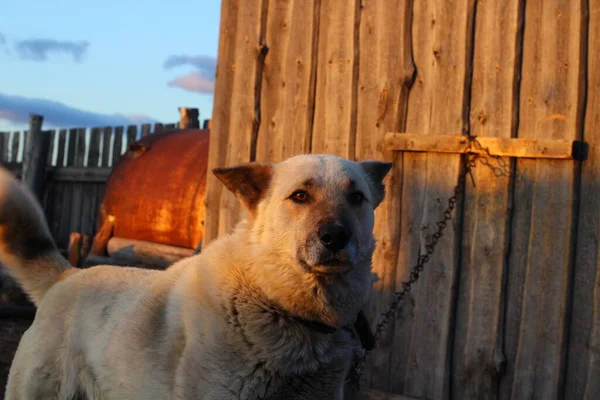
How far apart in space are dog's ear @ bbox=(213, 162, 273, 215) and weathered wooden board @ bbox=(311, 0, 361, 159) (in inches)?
97.4

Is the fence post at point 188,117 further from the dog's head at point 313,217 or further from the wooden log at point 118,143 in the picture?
the dog's head at point 313,217

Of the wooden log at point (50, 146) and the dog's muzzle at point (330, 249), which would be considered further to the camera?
the wooden log at point (50, 146)

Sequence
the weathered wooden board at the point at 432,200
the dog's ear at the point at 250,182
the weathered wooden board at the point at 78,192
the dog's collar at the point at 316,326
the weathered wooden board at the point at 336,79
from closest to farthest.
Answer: the dog's collar at the point at 316,326
the dog's ear at the point at 250,182
the weathered wooden board at the point at 432,200
the weathered wooden board at the point at 336,79
the weathered wooden board at the point at 78,192

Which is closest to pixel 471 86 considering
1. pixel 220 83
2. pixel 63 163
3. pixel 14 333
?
pixel 220 83

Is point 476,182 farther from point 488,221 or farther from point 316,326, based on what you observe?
point 316,326

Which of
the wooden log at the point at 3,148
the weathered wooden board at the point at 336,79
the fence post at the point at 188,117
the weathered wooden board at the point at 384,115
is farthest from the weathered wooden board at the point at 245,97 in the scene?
the wooden log at the point at 3,148

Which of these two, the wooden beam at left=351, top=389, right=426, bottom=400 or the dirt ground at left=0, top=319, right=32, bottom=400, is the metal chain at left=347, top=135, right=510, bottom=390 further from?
the dirt ground at left=0, top=319, right=32, bottom=400

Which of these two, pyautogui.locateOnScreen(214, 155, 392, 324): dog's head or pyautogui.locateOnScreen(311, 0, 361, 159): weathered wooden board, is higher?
pyautogui.locateOnScreen(311, 0, 361, 159): weathered wooden board

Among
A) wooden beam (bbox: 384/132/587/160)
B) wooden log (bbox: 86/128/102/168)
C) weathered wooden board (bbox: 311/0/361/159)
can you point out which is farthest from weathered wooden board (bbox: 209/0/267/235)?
wooden log (bbox: 86/128/102/168)

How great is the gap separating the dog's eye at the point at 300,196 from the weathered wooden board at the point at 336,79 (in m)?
2.64

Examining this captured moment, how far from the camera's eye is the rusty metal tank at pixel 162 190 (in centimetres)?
936

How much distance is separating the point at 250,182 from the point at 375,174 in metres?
0.71

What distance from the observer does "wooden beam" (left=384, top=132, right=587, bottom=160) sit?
17.2 ft

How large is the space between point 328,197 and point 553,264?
2.50 metres
